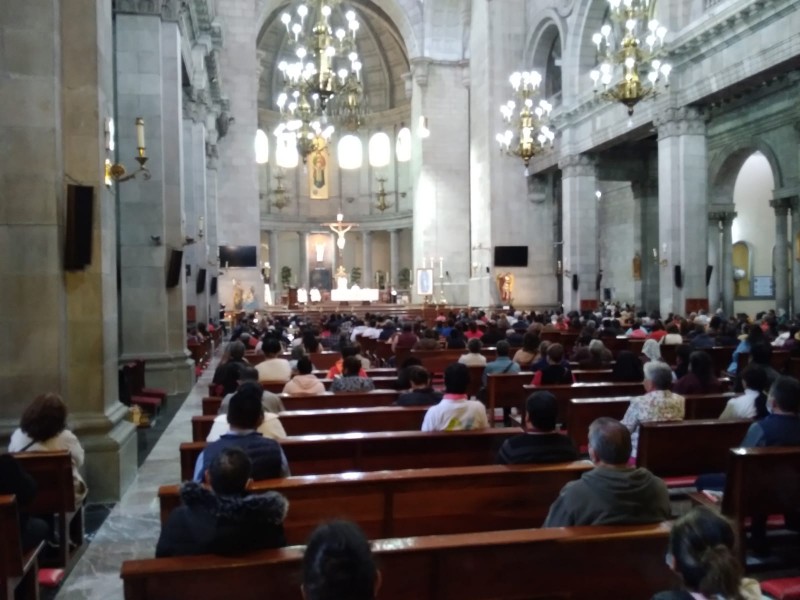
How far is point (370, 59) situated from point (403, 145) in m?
5.15

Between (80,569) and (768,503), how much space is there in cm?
415

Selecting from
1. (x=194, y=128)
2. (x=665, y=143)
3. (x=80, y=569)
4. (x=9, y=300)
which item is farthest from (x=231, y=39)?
(x=80, y=569)

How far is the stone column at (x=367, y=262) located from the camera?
135 feet

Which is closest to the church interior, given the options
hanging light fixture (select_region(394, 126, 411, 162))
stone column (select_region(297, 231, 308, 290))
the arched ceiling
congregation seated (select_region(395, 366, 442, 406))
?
congregation seated (select_region(395, 366, 442, 406))

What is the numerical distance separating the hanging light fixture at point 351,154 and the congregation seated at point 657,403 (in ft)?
125

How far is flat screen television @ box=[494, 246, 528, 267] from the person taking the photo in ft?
90.5

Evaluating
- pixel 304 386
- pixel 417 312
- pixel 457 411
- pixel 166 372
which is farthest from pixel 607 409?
pixel 417 312

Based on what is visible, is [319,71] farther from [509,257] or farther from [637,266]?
[637,266]

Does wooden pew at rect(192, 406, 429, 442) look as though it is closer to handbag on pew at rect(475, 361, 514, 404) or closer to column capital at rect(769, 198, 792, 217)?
handbag on pew at rect(475, 361, 514, 404)

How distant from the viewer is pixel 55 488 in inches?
172

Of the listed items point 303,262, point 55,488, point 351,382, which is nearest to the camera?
point 55,488

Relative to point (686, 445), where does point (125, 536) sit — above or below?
below

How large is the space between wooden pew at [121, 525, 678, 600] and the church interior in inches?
0.4

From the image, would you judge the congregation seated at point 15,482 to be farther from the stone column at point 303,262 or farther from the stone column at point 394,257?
the stone column at point 303,262
